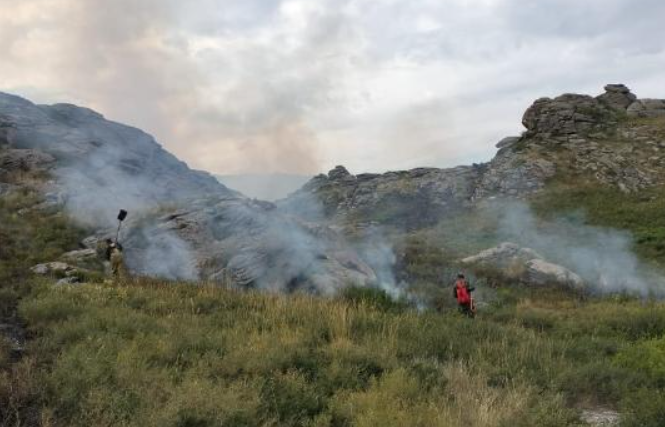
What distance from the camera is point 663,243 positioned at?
2406 cm

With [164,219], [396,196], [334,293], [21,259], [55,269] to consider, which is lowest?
[334,293]

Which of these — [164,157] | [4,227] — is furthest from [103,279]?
[164,157]

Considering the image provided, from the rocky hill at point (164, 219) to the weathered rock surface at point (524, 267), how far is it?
5484mm

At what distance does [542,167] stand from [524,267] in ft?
65.0

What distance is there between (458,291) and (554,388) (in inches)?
261

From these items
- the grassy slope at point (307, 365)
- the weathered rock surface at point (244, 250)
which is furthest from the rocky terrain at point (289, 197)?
the grassy slope at point (307, 365)

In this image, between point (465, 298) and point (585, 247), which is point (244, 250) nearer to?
point (465, 298)

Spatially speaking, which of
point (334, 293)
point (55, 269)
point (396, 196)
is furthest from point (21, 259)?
point (396, 196)

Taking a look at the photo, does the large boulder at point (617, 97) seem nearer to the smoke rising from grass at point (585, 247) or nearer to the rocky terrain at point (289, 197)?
the rocky terrain at point (289, 197)

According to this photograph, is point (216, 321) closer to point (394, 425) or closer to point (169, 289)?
point (169, 289)

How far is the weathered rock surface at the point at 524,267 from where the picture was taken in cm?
1958

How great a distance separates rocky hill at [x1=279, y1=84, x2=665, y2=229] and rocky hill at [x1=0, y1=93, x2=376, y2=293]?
15.5 meters

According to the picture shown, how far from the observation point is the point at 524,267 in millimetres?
20688

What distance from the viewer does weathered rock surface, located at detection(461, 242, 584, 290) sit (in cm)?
1958
